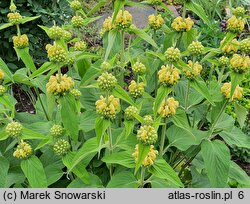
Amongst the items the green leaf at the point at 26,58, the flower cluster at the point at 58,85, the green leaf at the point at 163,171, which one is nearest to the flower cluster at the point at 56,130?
the flower cluster at the point at 58,85

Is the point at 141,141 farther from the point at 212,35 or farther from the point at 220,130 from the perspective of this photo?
the point at 212,35

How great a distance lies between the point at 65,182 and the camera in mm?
2504

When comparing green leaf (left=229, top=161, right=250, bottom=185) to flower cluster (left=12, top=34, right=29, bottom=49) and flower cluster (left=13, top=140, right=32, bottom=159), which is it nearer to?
flower cluster (left=13, top=140, right=32, bottom=159)

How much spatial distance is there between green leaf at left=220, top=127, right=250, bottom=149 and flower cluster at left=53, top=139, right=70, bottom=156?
98cm

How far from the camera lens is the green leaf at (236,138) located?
2426mm

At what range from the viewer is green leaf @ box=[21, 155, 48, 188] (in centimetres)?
204

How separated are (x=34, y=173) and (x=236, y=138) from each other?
3.99 feet

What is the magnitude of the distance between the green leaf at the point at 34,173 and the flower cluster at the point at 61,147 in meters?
0.12

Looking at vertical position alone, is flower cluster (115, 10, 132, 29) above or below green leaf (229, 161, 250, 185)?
above

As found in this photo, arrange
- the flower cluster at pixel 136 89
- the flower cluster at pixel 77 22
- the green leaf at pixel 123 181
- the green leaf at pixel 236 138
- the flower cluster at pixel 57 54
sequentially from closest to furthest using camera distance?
the flower cluster at pixel 57 54
the green leaf at pixel 123 181
the flower cluster at pixel 136 89
the green leaf at pixel 236 138
the flower cluster at pixel 77 22

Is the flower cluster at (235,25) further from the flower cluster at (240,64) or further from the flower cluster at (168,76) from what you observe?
the flower cluster at (168,76)

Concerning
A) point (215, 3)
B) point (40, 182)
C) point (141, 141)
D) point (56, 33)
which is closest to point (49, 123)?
point (40, 182)

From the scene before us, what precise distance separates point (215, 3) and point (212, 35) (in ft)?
2.40

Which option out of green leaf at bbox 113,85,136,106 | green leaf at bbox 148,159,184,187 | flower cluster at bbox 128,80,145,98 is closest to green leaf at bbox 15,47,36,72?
flower cluster at bbox 128,80,145,98
